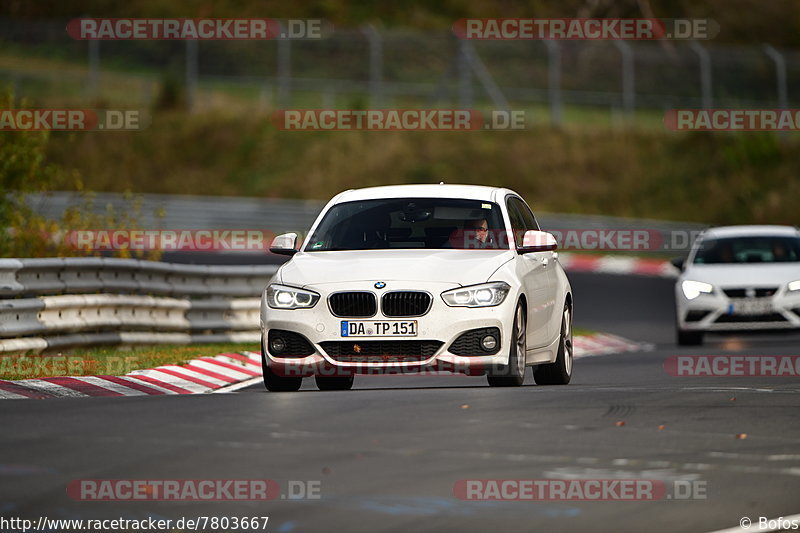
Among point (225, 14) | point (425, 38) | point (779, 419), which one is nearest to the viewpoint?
point (779, 419)

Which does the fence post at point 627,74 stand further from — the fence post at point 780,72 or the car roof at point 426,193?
the car roof at point 426,193

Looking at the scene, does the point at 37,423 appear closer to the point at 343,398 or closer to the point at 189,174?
the point at 343,398

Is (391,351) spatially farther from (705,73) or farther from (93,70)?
(93,70)

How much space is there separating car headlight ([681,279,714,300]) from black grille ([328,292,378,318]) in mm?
10115

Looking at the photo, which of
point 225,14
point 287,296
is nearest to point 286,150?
point 225,14

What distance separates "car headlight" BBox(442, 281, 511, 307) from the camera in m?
12.6

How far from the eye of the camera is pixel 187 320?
2038 centimetres

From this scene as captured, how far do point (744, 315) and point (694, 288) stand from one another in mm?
734

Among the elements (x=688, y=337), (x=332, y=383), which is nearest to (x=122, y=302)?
(x=332, y=383)

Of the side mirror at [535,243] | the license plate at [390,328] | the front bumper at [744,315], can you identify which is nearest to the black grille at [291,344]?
the license plate at [390,328]

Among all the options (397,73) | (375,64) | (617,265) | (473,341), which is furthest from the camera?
(397,73)

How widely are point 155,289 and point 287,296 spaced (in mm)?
7133

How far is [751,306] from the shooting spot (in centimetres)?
2167

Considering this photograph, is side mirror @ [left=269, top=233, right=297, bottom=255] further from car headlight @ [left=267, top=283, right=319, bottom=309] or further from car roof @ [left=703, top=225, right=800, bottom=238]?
car roof @ [left=703, top=225, right=800, bottom=238]
